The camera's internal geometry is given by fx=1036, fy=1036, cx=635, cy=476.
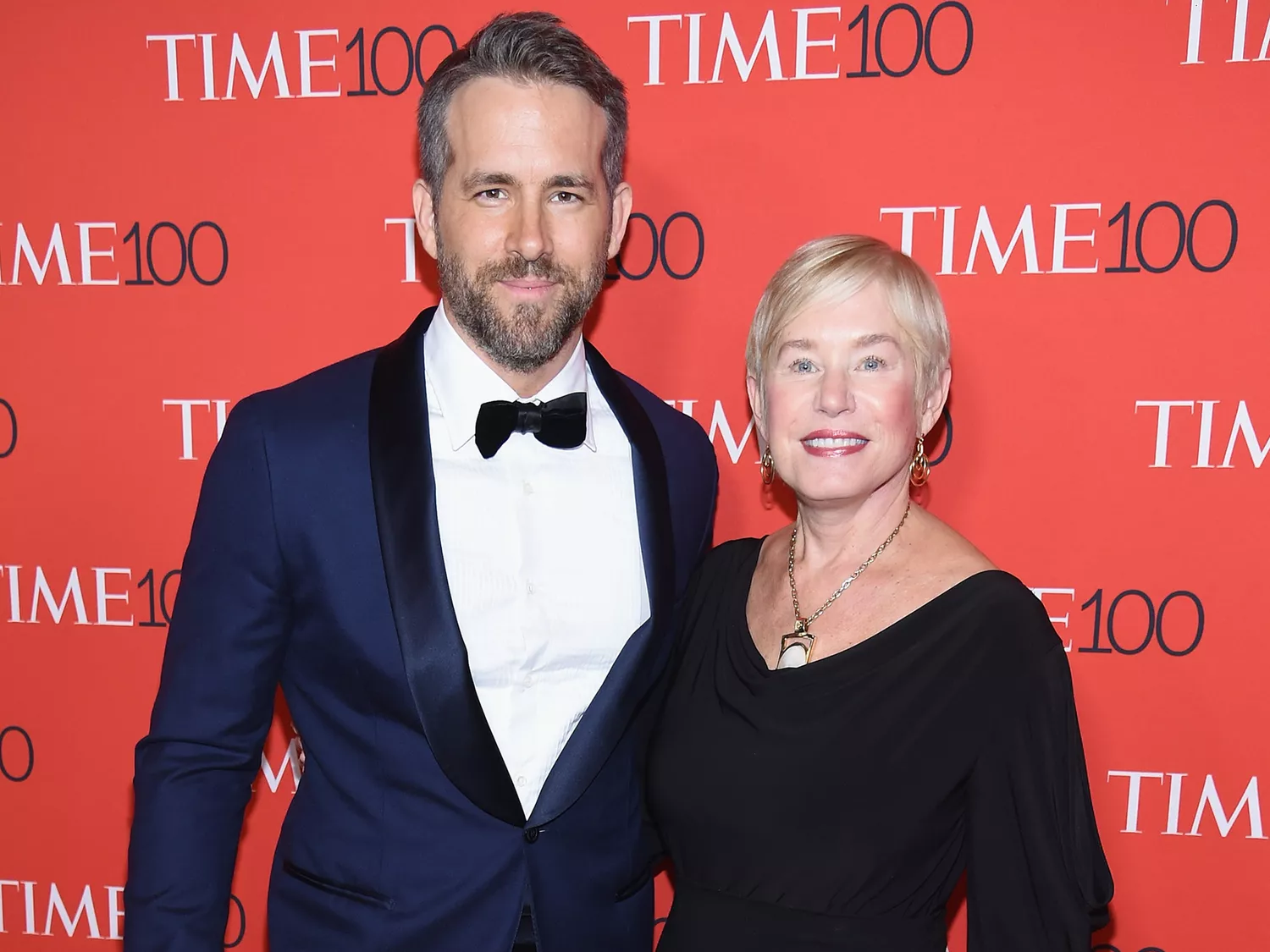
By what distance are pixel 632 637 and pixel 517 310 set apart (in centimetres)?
53

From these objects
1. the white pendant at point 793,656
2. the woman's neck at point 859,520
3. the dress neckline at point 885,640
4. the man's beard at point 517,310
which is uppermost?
the man's beard at point 517,310

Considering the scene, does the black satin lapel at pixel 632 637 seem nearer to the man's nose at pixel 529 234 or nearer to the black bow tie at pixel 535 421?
the black bow tie at pixel 535 421

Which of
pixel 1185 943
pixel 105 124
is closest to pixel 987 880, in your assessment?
pixel 1185 943

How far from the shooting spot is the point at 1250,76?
1.87 metres

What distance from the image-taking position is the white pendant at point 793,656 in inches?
63.3

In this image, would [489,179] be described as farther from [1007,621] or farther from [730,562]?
[1007,621]

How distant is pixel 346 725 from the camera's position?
1.49 m

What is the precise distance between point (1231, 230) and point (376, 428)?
157 centimetres

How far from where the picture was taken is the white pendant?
161 cm

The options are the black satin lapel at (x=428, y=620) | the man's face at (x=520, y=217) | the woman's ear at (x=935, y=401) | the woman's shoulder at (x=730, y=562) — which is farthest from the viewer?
the woman's shoulder at (x=730, y=562)

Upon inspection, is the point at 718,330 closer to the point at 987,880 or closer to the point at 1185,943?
the point at 987,880

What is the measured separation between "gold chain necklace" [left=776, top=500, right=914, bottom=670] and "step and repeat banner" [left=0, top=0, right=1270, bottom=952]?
1.46ft

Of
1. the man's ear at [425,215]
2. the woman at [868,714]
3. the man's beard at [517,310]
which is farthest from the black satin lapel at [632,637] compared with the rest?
the man's ear at [425,215]

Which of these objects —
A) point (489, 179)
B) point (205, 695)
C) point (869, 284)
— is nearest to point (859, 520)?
point (869, 284)
